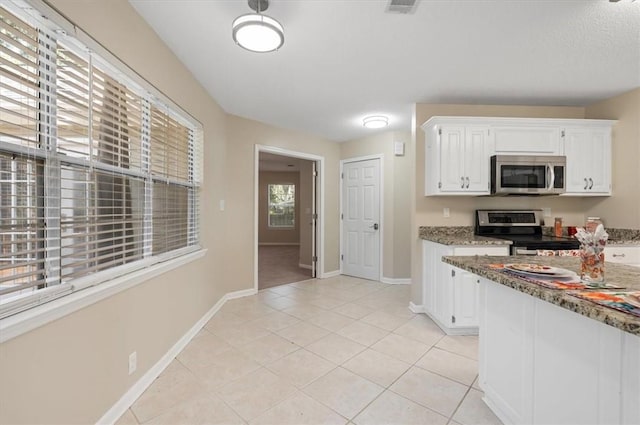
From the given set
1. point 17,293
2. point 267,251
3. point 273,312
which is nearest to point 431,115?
point 273,312

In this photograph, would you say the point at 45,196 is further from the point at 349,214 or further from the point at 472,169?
the point at 349,214

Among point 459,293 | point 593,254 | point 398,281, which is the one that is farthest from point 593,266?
point 398,281

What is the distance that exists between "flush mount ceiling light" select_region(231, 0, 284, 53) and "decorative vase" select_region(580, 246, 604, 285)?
6.44 feet

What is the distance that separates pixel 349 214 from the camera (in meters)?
5.04

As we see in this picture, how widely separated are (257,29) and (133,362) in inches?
86.6

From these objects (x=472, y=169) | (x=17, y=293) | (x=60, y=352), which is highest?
(x=472, y=169)

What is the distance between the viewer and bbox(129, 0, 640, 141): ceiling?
1751 millimetres

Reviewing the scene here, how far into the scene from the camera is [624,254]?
2.68m

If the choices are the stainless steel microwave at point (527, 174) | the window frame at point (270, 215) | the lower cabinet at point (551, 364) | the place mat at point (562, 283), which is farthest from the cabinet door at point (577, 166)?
the window frame at point (270, 215)

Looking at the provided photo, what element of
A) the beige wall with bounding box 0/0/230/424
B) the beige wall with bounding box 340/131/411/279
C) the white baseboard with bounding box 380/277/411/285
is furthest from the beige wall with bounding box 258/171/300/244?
the beige wall with bounding box 0/0/230/424

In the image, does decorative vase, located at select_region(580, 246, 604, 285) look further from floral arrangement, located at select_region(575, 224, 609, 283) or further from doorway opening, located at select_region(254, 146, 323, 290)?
doorway opening, located at select_region(254, 146, 323, 290)

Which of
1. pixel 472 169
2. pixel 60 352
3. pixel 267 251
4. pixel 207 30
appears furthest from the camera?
pixel 267 251

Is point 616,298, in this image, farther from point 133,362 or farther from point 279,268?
point 279,268

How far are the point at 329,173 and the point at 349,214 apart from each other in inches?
32.7
